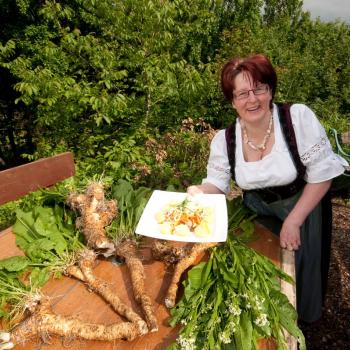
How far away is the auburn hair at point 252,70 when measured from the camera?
1.80 metres

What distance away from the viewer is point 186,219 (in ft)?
5.72

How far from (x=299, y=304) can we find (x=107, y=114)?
2927 millimetres

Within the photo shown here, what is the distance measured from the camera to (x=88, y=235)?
6.32ft

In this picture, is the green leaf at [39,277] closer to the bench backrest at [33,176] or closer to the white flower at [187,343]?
the white flower at [187,343]

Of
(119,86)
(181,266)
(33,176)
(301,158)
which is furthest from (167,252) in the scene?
(119,86)

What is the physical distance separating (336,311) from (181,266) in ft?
6.81

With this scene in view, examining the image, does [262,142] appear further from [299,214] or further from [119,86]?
[119,86]

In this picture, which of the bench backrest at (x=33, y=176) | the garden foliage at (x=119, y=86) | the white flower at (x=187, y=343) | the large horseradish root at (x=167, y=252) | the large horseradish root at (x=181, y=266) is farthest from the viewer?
the garden foliage at (x=119, y=86)

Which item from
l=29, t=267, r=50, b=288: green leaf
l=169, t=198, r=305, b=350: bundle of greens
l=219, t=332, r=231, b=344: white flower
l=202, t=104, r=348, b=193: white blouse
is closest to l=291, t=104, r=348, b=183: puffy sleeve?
l=202, t=104, r=348, b=193: white blouse

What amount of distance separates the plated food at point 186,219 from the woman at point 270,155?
219 millimetres

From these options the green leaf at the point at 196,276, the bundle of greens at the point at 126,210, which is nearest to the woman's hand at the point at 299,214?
the green leaf at the point at 196,276

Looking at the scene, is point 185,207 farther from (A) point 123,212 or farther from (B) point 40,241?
(B) point 40,241

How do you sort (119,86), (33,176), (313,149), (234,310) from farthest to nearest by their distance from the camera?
(119,86)
(33,176)
(313,149)
(234,310)

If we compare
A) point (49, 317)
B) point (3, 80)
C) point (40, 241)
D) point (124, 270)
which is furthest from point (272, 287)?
point (3, 80)
